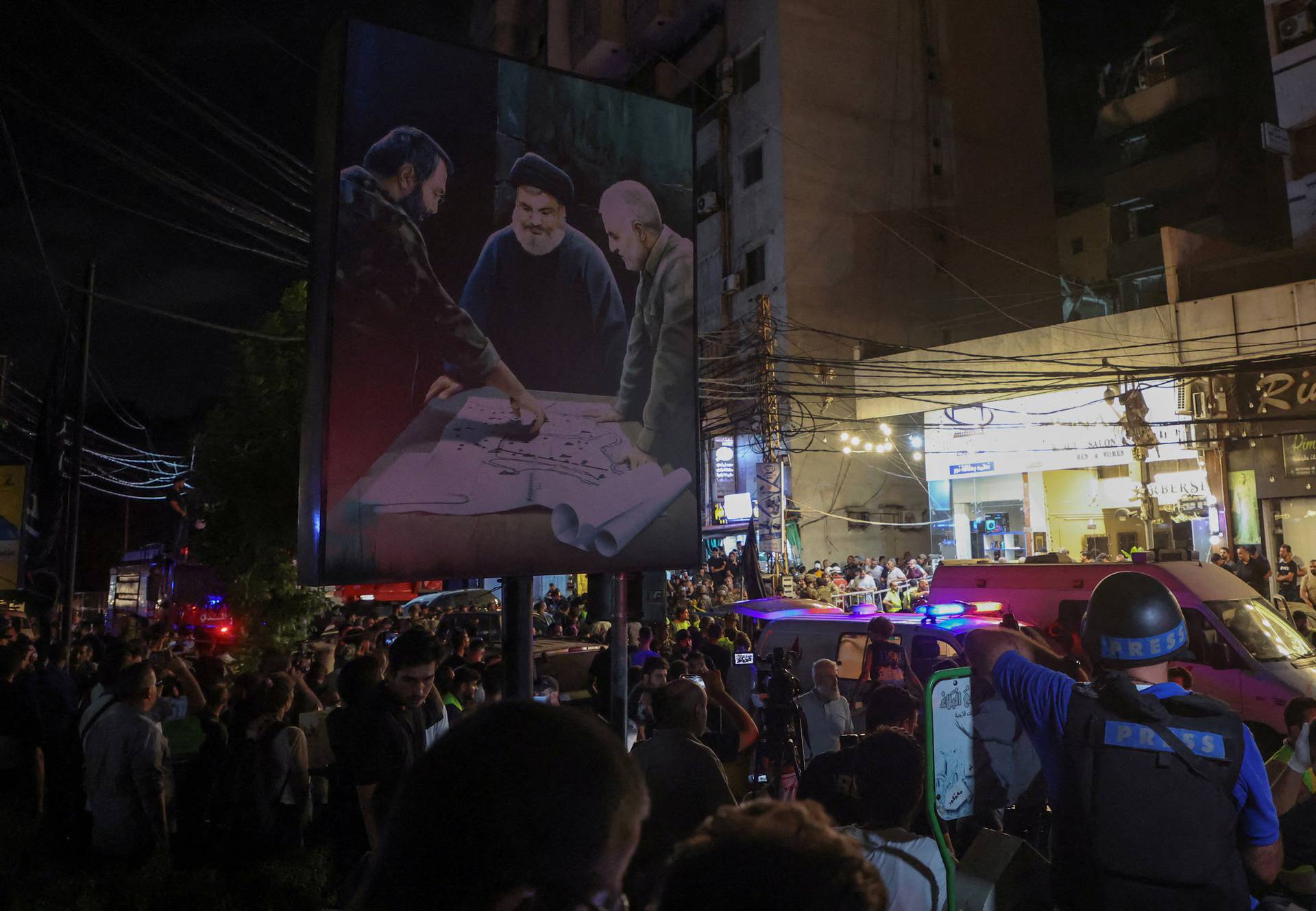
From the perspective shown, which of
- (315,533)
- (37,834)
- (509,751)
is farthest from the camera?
(37,834)

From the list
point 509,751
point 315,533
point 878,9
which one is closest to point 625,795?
point 509,751

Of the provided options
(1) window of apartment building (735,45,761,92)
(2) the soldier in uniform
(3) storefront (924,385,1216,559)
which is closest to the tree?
(2) the soldier in uniform

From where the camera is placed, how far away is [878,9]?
3628cm

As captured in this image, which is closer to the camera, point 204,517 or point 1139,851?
point 1139,851

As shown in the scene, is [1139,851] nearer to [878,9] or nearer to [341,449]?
[341,449]

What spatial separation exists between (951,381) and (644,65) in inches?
929

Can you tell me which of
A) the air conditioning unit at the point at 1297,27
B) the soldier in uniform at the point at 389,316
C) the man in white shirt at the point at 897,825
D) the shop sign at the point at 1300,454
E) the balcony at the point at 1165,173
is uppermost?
the balcony at the point at 1165,173

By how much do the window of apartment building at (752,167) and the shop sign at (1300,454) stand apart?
20424mm

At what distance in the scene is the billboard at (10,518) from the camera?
79.2 feet

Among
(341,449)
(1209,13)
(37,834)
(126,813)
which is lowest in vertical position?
(37,834)

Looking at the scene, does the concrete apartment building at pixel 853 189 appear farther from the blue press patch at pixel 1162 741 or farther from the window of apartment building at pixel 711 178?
the blue press patch at pixel 1162 741

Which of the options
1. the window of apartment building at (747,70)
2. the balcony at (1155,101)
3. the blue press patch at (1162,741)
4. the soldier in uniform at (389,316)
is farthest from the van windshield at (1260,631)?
the balcony at (1155,101)

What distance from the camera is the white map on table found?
177 inches

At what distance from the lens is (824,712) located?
7.74 metres
